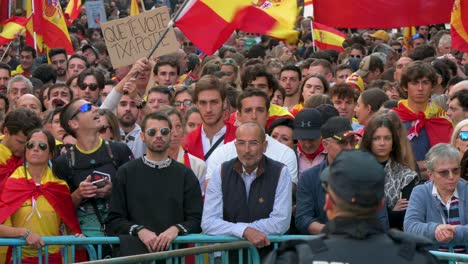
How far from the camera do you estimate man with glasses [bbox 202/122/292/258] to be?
8141mm

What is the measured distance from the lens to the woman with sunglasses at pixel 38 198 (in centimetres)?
825

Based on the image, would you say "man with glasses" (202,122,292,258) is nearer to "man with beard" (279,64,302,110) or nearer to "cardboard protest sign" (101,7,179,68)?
"cardboard protest sign" (101,7,179,68)

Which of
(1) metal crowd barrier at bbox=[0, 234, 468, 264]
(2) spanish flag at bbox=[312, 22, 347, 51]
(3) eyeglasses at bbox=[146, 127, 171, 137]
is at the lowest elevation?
(1) metal crowd barrier at bbox=[0, 234, 468, 264]

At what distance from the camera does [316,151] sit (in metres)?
9.23

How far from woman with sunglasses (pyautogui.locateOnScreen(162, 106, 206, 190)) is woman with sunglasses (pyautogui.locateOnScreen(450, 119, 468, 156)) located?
1.90 meters

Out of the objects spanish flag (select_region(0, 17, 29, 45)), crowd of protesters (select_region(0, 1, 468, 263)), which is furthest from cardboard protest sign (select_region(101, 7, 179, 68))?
spanish flag (select_region(0, 17, 29, 45))

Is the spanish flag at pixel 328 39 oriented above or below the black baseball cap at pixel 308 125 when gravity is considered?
above

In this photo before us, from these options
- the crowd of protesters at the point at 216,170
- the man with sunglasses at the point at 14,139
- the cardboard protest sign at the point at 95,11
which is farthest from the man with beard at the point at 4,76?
the cardboard protest sign at the point at 95,11

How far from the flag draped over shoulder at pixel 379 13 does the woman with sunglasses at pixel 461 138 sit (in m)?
4.17

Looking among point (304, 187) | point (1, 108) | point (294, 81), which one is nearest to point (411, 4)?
point (294, 81)

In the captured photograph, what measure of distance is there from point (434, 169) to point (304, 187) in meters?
0.91

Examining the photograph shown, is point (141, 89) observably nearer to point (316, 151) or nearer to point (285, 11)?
point (285, 11)

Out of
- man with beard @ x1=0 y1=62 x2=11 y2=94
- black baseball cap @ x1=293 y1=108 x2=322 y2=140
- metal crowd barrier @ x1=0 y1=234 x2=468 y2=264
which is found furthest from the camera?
man with beard @ x1=0 y1=62 x2=11 y2=94

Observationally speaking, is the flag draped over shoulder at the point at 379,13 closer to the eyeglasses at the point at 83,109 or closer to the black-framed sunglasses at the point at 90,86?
the black-framed sunglasses at the point at 90,86
